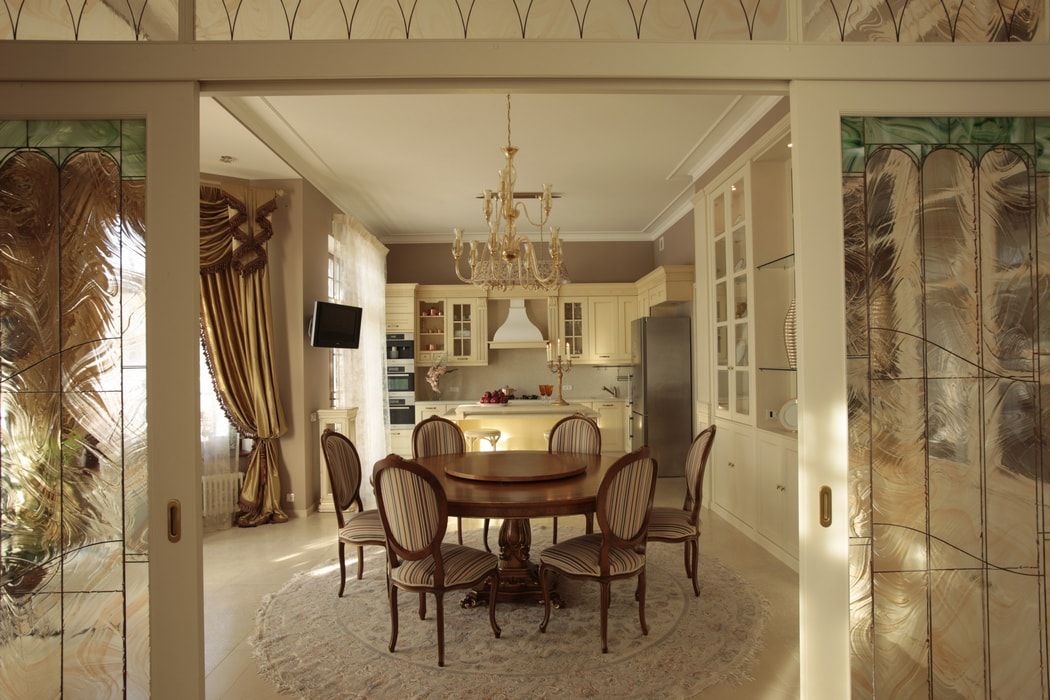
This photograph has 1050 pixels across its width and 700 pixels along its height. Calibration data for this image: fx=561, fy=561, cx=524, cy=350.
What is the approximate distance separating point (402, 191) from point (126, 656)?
5141mm

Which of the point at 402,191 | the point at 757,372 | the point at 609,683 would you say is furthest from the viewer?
the point at 402,191

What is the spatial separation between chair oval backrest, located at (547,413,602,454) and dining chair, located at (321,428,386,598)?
56.3 inches

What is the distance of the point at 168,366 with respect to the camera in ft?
5.44

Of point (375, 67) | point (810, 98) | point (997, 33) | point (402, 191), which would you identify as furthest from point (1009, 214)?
point (402, 191)

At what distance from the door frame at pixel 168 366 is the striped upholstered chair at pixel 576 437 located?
2.77 m

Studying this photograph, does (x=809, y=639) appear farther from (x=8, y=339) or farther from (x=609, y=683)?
(x=8, y=339)

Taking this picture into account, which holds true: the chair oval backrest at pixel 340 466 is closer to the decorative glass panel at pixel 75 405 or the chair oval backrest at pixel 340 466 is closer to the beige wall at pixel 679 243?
the decorative glass panel at pixel 75 405

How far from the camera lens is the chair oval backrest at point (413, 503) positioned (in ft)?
8.35

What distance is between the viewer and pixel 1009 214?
1744 mm

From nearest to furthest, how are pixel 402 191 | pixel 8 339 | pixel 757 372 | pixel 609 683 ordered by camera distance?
pixel 8 339
pixel 609 683
pixel 757 372
pixel 402 191

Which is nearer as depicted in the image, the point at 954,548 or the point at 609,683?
the point at 954,548

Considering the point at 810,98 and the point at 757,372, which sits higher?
the point at 810,98

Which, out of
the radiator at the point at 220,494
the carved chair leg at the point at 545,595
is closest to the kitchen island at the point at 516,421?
the radiator at the point at 220,494

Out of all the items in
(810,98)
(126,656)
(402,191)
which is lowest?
(126,656)
